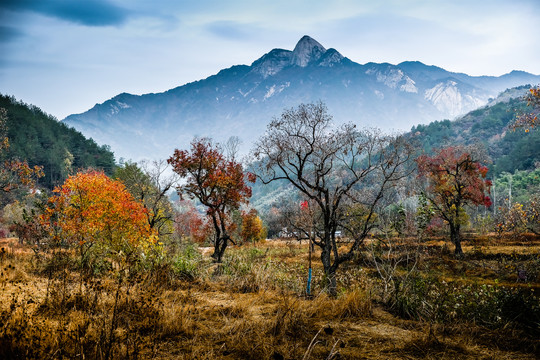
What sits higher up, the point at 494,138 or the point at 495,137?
the point at 495,137

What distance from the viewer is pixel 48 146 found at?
86.1 metres

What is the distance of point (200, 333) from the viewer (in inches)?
138

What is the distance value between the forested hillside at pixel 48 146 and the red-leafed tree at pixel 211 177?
243 feet

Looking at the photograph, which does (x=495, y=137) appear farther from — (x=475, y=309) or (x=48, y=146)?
(x=48, y=146)

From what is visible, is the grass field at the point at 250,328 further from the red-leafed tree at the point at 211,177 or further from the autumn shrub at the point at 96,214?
the red-leafed tree at the point at 211,177

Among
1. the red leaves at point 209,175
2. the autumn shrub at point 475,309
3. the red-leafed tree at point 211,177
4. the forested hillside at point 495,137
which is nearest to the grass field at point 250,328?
the autumn shrub at point 475,309

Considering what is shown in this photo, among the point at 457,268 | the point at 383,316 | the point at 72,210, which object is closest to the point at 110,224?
the point at 72,210

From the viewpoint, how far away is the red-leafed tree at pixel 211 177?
61.3ft

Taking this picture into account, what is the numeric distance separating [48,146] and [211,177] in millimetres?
90953

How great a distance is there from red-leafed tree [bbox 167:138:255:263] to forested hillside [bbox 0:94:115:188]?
74126 mm

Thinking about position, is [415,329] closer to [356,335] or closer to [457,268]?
[356,335]

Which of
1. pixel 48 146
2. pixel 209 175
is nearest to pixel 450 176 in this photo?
pixel 209 175

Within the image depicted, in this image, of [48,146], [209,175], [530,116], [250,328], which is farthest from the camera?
[48,146]

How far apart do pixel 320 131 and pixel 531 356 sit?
32.9 feet
